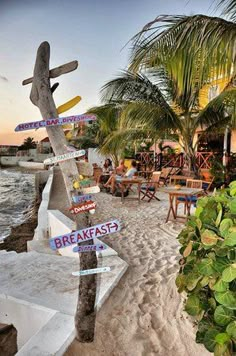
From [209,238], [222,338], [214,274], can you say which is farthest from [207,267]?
[222,338]

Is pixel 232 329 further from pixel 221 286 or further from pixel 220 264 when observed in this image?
pixel 220 264

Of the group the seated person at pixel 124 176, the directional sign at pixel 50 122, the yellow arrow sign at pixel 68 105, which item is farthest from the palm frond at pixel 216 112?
the directional sign at pixel 50 122

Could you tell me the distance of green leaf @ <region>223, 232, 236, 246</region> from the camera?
1.49 metres

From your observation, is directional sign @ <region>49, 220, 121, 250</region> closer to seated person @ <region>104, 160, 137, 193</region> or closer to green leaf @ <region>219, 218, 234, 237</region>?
green leaf @ <region>219, 218, 234, 237</region>

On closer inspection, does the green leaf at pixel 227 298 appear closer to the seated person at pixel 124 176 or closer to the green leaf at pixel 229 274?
the green leaf at pixel 229 274

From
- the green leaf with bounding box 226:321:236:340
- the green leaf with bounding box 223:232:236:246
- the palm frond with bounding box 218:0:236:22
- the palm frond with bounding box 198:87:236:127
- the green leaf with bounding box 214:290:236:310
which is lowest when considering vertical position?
the green leaf with bounding box 226:321:236:340

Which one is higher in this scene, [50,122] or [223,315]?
[50,122]

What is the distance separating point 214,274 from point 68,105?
5.13 ft

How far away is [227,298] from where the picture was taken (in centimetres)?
153

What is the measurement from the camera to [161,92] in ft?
29.9

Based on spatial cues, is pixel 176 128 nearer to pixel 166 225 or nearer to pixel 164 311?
pixel 166 225

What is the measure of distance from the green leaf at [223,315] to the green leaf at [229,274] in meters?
0.23

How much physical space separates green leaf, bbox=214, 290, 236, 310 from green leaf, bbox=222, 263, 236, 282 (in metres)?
0.11

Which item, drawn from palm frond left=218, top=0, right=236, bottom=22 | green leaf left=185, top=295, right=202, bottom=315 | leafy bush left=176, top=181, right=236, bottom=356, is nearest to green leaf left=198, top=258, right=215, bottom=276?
leafy bush left=176, top=181, right=236, bottom=356
